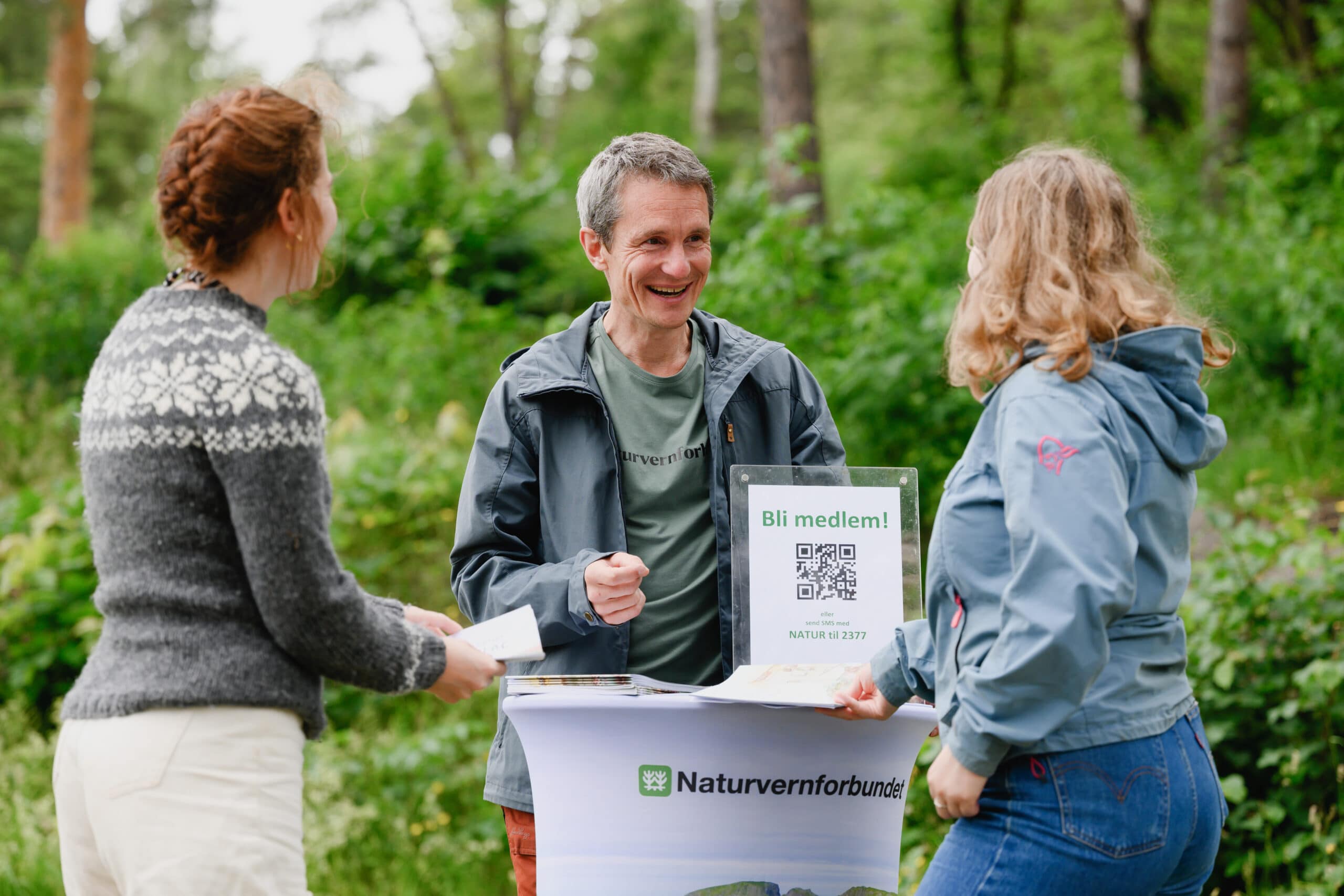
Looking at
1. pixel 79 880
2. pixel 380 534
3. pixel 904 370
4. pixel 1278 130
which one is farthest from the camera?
pixel 1278 130

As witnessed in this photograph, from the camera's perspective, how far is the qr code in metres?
2.43

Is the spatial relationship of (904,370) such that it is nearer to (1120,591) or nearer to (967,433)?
(967,433)

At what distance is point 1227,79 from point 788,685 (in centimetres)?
1098

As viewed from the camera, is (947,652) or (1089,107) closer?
(947,652)

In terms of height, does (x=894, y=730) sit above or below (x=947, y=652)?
below

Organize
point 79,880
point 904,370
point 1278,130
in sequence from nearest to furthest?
1. point 79,880
2. point 904,370
3. point 1278,130

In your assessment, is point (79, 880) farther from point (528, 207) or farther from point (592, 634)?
point (528, 207)

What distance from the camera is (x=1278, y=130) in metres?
12.6

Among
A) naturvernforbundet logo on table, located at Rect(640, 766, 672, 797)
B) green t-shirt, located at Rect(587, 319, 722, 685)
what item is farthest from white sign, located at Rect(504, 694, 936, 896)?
green t-shirt, located at Rect(587, 319, 722, 685)

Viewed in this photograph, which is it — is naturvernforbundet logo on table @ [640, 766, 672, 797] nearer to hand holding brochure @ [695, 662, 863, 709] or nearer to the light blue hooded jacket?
hand holding brochure @ [695, 662, 863, 709]

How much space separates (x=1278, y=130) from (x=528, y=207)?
775 cm

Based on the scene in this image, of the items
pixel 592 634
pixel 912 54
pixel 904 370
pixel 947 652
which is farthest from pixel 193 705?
pixel 912 54

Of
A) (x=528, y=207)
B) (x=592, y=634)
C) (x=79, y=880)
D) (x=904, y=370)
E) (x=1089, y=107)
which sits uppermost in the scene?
(x=1089, y=107)

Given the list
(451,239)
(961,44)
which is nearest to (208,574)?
(451,239)
